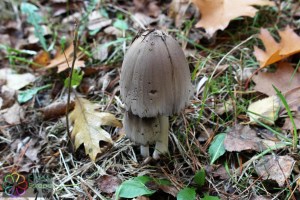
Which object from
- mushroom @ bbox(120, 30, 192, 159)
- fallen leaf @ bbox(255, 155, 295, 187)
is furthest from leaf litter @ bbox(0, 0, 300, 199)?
mushroom @ bbox(120, 30, 192, 159)

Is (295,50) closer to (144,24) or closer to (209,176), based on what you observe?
(209,176)

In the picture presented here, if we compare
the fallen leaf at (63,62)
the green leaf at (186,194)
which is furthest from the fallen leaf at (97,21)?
the green leaf at (186,194)

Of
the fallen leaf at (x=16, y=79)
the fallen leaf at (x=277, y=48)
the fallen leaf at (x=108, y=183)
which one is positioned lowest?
the fallen leaf at (x=108, y=183)

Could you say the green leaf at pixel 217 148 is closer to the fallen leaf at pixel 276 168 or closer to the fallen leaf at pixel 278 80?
the fallen leaf at pixel 276 168

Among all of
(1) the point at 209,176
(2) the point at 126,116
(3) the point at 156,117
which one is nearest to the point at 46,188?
(2) the point at 126,116

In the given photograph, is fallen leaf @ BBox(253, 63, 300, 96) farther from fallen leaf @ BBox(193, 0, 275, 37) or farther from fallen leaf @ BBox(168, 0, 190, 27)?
fallen leaf @ BBox(168, 0, 190, 27)

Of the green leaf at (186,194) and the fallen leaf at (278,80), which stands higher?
the fallen leaf at (278,80)

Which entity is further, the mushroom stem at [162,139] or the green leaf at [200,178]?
the mushroom stem at [162,139]
